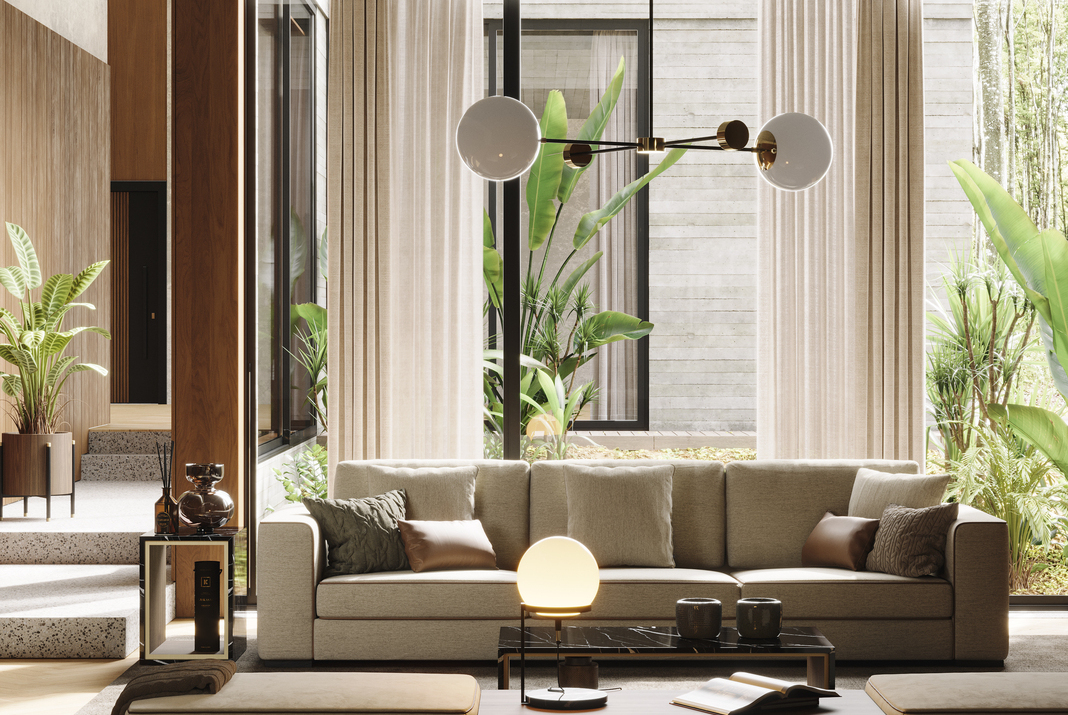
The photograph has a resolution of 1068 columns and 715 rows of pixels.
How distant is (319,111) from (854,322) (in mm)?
3012

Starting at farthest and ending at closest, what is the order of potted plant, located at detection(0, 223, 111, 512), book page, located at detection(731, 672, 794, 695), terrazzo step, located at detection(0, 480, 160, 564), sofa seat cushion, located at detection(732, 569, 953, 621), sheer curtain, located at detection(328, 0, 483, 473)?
potted plant, located at detection(0, 223, 111, 512) < sheer curtain, located at detection(328, 0, 483, 473) < terrazzo step, located at detection(0, 480, 160, 564) < sofa seat cushion, located at detection(732, 569, 953, 621) < book page, located at detection(731, 672, 794, 695)

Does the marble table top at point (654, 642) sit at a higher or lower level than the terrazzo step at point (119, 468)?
lower

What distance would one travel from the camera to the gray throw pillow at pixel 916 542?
338 centimetres

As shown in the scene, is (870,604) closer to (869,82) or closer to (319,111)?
(869,82)

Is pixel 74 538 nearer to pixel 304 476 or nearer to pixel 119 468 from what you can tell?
pixel 304 476

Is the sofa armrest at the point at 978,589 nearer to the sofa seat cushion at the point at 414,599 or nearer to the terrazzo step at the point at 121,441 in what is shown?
the sofa seat cushion at the point at 414,599

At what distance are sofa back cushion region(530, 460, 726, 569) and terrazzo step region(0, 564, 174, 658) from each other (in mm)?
1619

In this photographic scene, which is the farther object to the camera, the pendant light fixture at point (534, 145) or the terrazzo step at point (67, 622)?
the terrazzo step at point (67, 622)

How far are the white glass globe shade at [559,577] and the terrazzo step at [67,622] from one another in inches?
79.7

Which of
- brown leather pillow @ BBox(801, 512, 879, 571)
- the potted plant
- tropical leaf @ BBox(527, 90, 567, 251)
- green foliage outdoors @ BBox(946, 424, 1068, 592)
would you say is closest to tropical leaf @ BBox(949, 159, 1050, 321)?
green foliage outdoors @ BBox(946, 424, 1068, 592)

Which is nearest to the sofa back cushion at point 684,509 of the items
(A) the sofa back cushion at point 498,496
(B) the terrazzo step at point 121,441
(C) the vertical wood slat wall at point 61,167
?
(A) the sofa back cushion at point 498,496

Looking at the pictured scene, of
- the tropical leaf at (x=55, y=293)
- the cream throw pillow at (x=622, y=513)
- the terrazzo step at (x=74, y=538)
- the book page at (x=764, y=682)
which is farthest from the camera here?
the tropical leaf at (x=55, y=293)

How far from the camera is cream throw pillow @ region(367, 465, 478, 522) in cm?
375

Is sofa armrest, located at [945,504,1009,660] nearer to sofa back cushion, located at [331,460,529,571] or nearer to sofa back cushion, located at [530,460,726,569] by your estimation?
sofa back cushion, located at [530,460,726,569]
